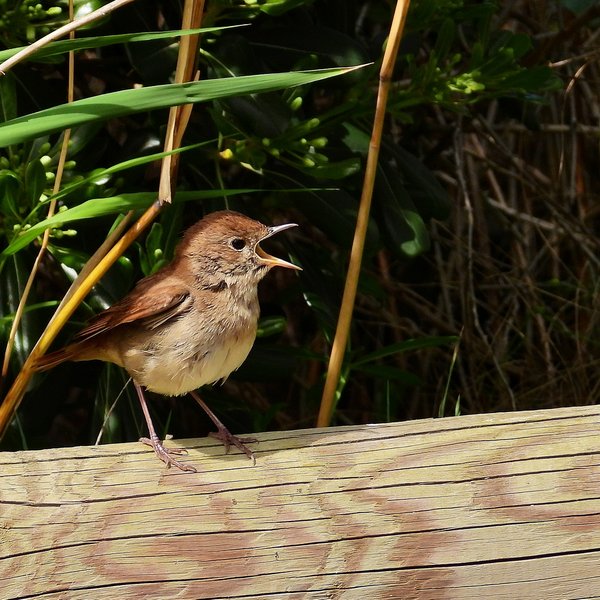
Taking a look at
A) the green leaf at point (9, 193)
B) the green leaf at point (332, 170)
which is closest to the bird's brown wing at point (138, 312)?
the green leaf at point (9, 193)

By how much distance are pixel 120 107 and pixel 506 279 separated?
3327mm

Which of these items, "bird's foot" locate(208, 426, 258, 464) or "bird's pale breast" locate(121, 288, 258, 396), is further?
"bird's pale breast" locate(121, 288, 258, 396)

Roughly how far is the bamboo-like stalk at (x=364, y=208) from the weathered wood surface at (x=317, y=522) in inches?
21.1

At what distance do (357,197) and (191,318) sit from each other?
1.11 m

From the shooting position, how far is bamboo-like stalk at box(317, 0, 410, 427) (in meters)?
3.06

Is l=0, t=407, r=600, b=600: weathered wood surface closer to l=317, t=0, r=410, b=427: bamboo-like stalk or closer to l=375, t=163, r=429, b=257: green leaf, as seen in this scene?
l=317, t=0, r=410, b=427: bamboo-like stalk

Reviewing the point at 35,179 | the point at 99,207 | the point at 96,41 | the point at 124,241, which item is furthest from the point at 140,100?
the point at 35,179

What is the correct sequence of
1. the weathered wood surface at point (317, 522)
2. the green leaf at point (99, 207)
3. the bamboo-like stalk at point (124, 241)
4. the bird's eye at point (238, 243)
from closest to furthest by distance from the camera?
the weathered wood surface at point (317, 522) < the green leaf at point (99, 207) < the bamboo-like stalk at point (124, 241) < the bird's eye at point (238, 243)

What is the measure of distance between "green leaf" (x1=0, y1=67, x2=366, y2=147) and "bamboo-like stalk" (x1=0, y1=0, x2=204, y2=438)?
1.81 ft

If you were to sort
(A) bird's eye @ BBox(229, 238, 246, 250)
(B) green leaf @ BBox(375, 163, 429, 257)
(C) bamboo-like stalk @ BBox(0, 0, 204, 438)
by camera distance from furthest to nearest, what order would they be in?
(B) green leaf @ BBox(375, 163, 429, 257) < (A) bird's eye @ BBox(229, 238, 246, 250) < (C) bamboo-like stalk @ BBox(0, 0, 204, 438)

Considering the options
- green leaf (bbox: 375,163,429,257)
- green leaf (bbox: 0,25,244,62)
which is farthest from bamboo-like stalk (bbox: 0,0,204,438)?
green leaf (bbox: 375,163,429,257)

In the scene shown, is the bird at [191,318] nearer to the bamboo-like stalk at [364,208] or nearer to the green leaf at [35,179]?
the bamboo-like stalk at [364,208]

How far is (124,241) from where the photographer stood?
10.2 feet

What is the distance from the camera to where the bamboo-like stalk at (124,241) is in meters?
3.00
